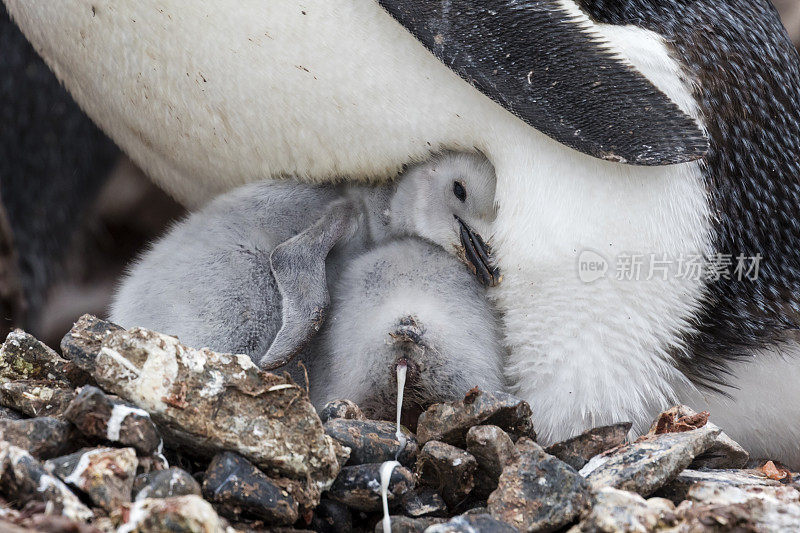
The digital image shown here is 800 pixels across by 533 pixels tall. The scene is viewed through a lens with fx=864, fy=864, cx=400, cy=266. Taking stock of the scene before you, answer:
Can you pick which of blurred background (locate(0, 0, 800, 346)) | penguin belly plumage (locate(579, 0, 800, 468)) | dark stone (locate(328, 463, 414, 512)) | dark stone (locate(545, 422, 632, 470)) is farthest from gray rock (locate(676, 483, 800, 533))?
blurred background (locate(0, 0, 800, 346))

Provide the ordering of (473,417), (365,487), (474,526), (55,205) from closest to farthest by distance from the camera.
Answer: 1. (474,526)
2. (365,487)
3. (473,417)
4. (55,205)

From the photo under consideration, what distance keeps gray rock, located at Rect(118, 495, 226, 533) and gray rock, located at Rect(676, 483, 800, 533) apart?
1.33ft

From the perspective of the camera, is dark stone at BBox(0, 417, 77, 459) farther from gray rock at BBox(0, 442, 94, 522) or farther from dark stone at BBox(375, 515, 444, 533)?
dark stone at BBox(375, 515, 444, 533)

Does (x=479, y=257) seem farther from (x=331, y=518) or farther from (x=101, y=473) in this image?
(x=101, y=473)

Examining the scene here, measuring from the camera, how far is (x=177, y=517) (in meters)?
0.64

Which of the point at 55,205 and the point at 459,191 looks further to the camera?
the point at 55,205

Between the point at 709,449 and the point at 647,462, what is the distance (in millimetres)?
195

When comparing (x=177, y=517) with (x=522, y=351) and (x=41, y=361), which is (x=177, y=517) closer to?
(x=41, y=361)

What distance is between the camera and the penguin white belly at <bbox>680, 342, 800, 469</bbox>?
1.25 m

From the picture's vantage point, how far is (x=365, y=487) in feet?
2.81

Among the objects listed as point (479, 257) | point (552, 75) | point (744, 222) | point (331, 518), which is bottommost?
point (331, 518)

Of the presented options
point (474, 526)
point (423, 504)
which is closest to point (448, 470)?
point (423, 504)

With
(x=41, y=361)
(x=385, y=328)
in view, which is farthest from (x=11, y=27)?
(x=385, y=328)

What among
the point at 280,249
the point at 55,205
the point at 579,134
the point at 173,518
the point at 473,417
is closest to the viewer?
the point at 173,518
